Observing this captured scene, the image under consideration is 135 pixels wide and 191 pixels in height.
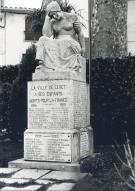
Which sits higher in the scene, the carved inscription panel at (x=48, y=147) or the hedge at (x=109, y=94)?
the hedge at (x=109, y=94)

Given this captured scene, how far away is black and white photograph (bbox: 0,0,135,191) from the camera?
7.67m

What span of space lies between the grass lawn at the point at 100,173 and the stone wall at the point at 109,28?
11.0 ft

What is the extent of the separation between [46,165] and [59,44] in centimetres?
238

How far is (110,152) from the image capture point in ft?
35.0

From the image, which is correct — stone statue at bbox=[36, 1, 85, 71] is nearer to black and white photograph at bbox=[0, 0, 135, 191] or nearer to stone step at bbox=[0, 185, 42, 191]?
black and white photograph at bbox=[0, 0, 135, 191]

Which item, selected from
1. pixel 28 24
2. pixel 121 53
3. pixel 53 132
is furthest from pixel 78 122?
pixel 28 24

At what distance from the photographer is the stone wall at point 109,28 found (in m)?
13.6

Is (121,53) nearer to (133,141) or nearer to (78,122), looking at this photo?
(133,141)

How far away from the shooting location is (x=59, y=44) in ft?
28.9

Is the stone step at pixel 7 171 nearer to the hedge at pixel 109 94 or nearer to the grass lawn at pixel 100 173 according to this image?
the grass lawn at pixel 100 173

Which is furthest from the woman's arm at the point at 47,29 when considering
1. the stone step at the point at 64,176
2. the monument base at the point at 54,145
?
the stone step at the point at 64,176

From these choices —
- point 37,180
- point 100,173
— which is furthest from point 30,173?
point 100,173

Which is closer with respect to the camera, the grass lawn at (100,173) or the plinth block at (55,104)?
the grass lawn at (100,173)

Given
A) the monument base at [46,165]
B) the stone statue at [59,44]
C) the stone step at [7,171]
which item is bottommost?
the stone step at [7,171]
